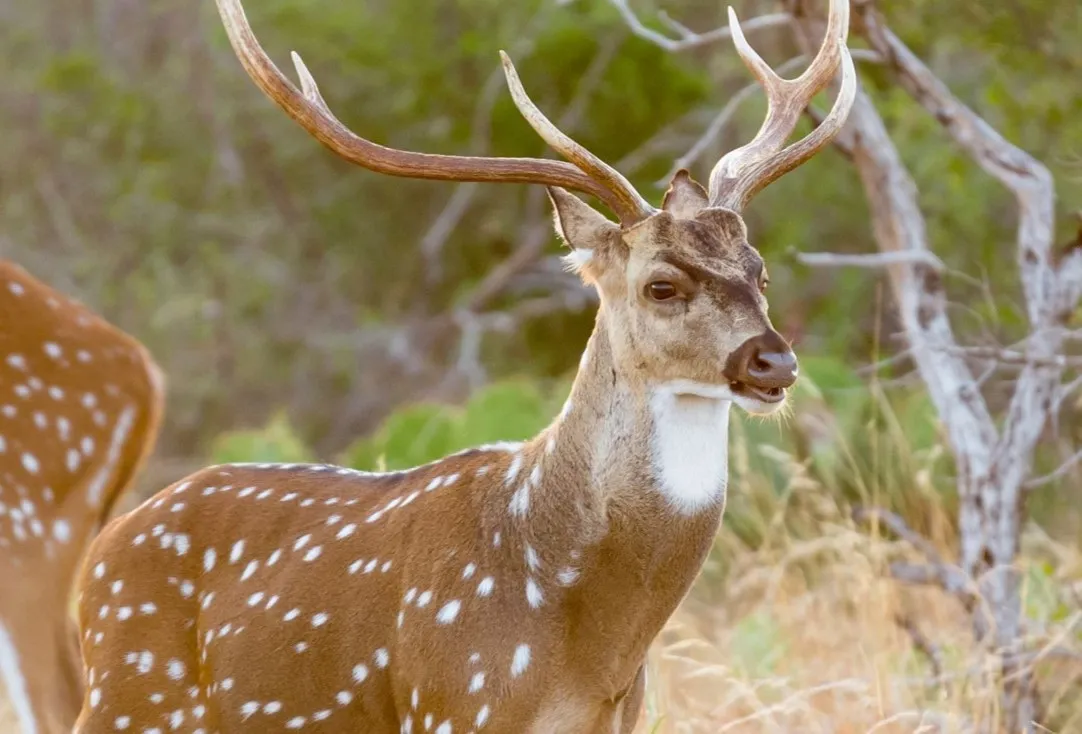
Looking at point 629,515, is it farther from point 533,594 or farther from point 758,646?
point 758,646

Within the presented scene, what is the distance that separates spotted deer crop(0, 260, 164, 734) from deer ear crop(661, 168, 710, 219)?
104 inches

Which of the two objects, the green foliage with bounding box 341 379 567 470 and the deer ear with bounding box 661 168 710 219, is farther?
the green foliage with bounding box 341 379 567 470

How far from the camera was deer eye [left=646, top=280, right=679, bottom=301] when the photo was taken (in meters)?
3.59

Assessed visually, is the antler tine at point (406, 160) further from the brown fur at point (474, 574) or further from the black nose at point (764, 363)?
the black nose at point (764, 363)

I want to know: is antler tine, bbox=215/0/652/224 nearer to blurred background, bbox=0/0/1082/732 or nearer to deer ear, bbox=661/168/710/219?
deer ear, bbox=661/168/710/219

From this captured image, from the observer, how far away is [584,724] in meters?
3.59

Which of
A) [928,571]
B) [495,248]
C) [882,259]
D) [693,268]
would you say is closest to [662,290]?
[693,268]

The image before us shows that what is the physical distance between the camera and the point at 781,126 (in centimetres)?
418

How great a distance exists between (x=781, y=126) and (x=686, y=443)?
1.01 metres

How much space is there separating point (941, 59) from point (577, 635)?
718 cm

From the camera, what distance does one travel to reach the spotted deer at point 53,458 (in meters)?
5.31

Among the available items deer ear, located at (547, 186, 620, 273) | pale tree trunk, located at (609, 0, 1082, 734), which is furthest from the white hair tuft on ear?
pale tree trunk, located at (609, 0, 1082, 734)

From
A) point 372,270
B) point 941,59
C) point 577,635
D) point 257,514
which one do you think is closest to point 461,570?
point 577,635

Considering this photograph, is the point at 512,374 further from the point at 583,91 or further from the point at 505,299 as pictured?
the point at 583,91
